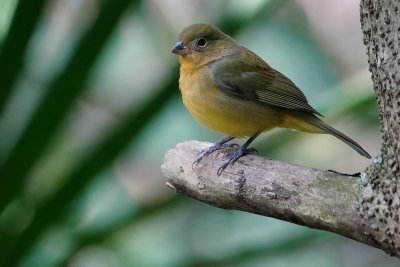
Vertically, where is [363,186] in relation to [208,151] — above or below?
above

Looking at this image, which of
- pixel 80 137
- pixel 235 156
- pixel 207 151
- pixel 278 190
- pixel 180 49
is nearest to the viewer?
pixel 278 190

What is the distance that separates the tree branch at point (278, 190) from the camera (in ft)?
6.89

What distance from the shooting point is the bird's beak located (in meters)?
3.44

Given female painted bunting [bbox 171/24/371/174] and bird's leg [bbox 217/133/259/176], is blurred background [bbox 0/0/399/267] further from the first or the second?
bird's leg [bbox 217/133/259/176]

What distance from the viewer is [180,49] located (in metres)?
3.45

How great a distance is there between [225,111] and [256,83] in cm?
19

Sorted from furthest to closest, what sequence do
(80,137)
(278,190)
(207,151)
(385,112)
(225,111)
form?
1. (80,137)
2. (225,111)
3. (207,151)
4. (278,190)
5. (385,112)

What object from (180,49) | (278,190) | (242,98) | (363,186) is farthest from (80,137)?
(363,186)

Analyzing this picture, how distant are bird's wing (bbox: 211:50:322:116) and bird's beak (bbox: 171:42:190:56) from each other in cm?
13

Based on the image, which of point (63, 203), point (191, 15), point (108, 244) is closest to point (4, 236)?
point (63, 203)

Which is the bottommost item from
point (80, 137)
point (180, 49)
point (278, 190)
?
point (80, 137)

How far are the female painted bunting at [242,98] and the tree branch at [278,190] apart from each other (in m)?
0.49

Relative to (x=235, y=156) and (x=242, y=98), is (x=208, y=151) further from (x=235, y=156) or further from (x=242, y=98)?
(x=242, y=98)

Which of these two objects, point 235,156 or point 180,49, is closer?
point 235,156
